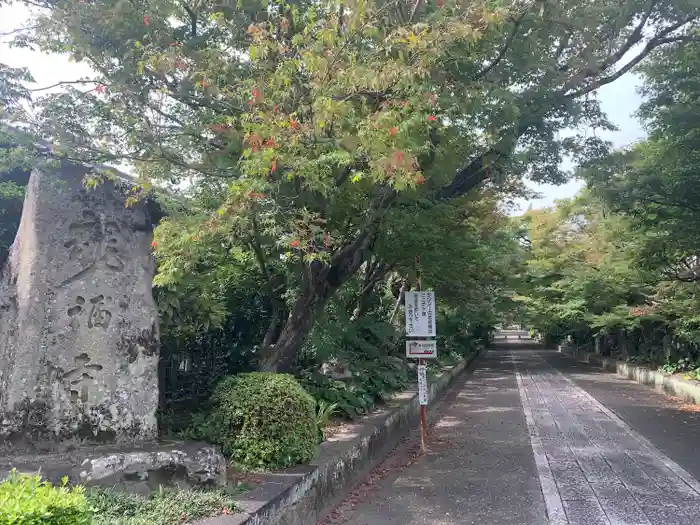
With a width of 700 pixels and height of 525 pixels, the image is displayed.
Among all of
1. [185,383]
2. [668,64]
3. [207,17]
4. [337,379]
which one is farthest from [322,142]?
[668,64]

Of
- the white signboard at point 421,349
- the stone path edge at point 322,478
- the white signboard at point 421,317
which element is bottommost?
the stone path edge at point 322,478

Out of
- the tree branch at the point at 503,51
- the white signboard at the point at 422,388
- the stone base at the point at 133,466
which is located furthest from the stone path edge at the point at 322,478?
the tree branch at the point at 503,51

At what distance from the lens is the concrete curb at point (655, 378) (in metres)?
14.1

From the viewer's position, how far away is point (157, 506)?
4250 mm

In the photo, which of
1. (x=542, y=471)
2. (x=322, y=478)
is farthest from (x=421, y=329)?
(x=322, y=478)

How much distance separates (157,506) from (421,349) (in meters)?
5.88

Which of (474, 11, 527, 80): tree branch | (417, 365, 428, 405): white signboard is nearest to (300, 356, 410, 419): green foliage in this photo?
(417, 365, 428, 405): white signboard

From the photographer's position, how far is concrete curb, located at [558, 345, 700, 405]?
14120mm

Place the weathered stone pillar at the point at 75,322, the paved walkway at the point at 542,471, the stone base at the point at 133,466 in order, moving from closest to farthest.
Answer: the stone base at the point at 133,466 < the weathered stone pillar at the point at 75,322 < the paved walkway at the point at 542,471

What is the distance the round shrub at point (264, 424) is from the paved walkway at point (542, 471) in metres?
0.93

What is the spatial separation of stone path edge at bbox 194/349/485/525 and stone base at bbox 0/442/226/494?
17.2 inches

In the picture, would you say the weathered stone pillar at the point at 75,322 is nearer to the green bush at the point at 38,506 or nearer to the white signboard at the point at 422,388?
the green bush at the point at 38,506

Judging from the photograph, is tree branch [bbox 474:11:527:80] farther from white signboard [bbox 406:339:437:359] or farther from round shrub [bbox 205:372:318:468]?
round shrub [bbox 205:372:318:468]

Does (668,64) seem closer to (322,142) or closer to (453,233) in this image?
(453,233)
